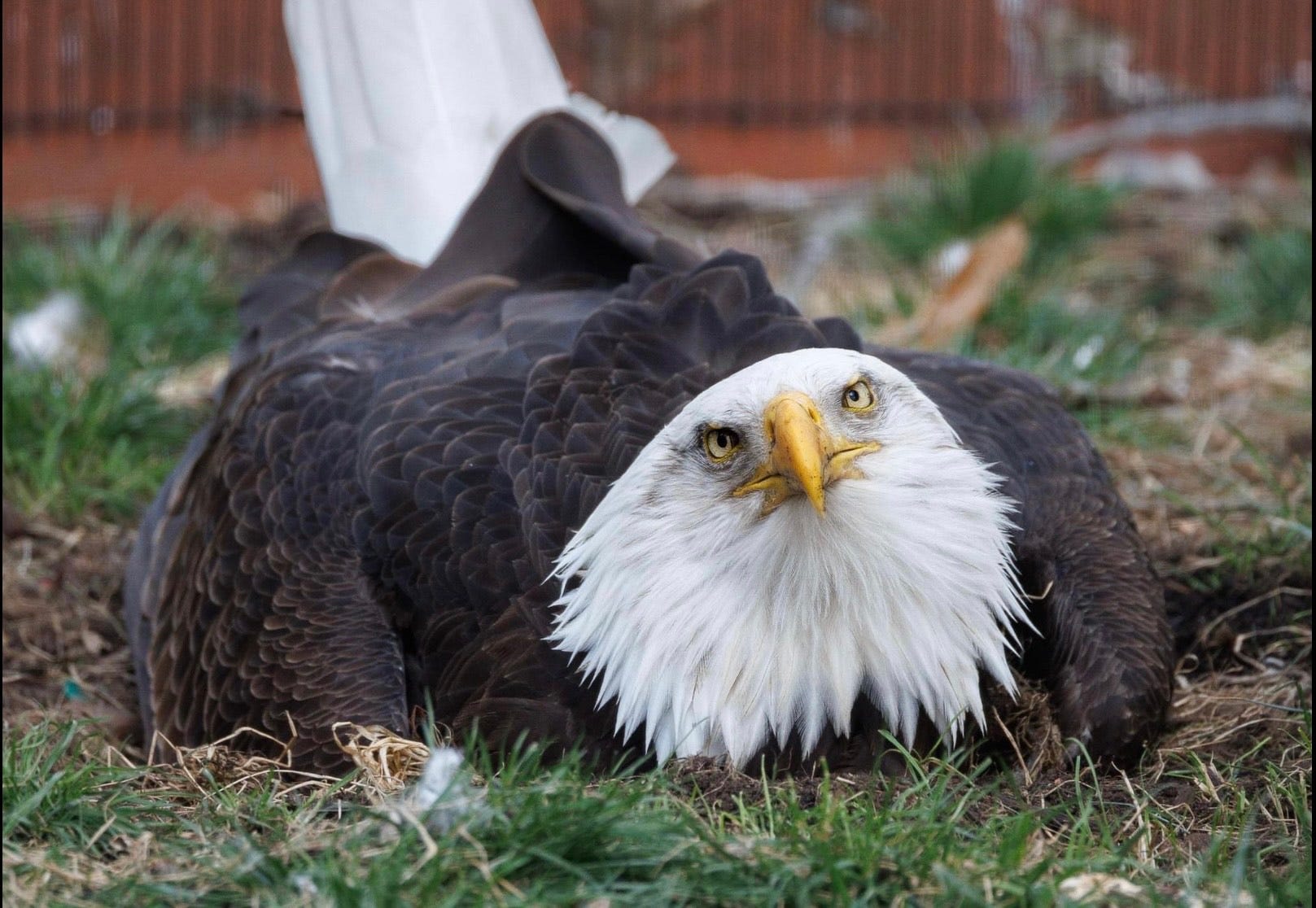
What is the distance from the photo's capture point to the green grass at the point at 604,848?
87.0 inches

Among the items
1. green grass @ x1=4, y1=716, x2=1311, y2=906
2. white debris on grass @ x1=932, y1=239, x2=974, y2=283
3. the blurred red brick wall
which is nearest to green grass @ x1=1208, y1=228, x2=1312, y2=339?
white debris on grass @ x1=932, y1=239, x2=974, y2=283

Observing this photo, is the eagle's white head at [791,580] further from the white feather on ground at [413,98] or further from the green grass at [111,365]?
the green grass at [111,365]

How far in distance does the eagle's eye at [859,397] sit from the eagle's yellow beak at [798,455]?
0.24 ft

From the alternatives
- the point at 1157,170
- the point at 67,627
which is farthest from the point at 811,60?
the point at 67,627

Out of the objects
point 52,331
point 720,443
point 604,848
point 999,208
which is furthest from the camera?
point 999,208

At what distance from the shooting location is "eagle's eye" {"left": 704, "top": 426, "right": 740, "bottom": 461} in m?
2.92

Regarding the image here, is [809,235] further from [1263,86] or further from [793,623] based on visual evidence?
[793,623]

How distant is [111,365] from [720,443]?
3905 mm

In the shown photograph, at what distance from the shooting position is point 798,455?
106 inches

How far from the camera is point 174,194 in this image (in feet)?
34.3

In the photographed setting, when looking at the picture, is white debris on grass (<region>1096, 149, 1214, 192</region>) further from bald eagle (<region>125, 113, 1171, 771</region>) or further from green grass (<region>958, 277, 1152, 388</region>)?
bald eagle (<region>125, 113, 1171, 771</region>)

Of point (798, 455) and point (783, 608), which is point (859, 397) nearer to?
point (798, 455)

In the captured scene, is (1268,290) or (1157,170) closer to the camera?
(1268,290)

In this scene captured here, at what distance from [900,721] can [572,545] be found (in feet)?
2.46
